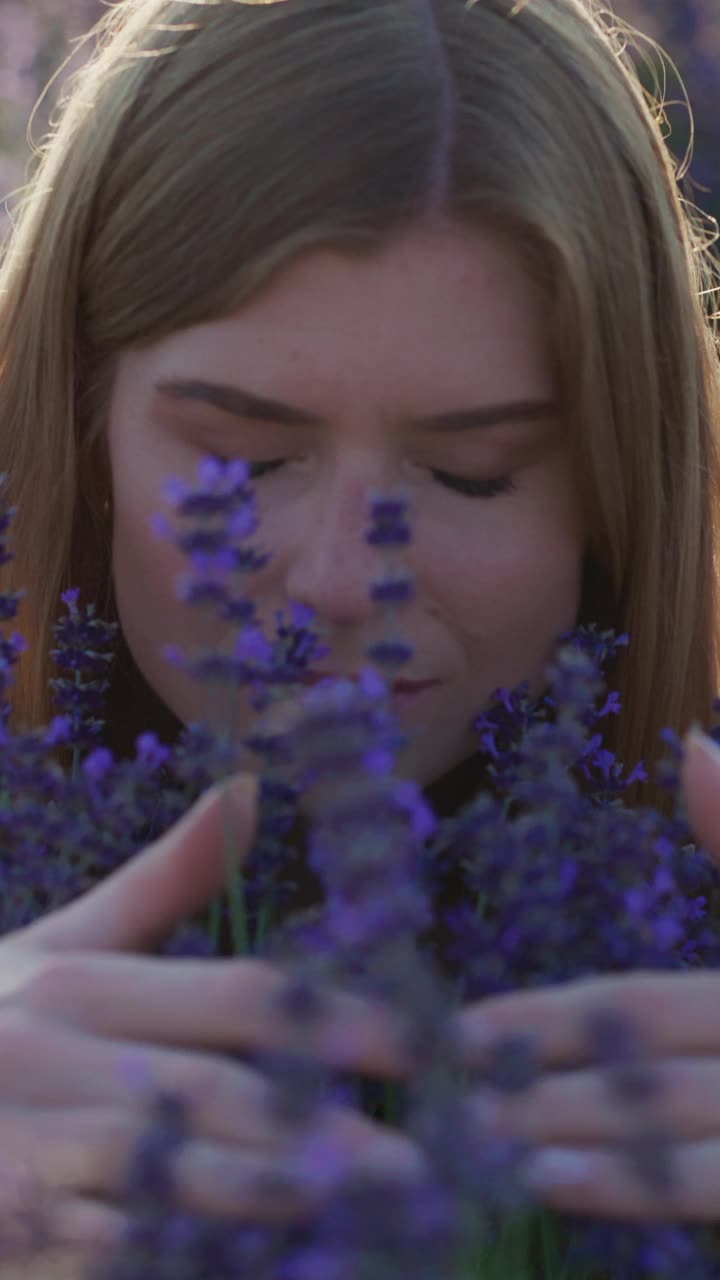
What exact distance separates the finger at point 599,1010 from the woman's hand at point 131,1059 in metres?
0.07

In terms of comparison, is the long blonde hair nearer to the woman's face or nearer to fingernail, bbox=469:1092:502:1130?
the woman's face

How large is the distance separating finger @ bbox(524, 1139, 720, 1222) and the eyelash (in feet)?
2.86

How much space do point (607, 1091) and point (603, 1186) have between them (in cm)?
5

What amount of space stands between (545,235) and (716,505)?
628 mm

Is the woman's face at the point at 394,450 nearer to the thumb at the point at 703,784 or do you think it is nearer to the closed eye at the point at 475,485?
the closed eye at the point at 475,485

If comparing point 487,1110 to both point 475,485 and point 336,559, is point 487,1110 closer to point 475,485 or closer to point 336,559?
point 336,559

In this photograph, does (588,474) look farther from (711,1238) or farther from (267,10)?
(711,1238)

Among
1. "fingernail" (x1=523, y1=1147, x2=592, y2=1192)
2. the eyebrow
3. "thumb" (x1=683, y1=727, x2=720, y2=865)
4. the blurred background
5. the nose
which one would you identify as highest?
the blurred background

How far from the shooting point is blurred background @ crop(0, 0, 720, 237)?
6.23 m

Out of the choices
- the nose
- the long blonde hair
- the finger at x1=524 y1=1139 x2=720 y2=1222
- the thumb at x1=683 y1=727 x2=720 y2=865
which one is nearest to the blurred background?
the long blonde hair

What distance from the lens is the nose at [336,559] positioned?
1.50m

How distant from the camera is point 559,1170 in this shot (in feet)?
2.82

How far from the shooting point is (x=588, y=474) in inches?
70.3

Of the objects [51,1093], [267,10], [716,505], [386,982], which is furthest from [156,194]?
[386,982]
